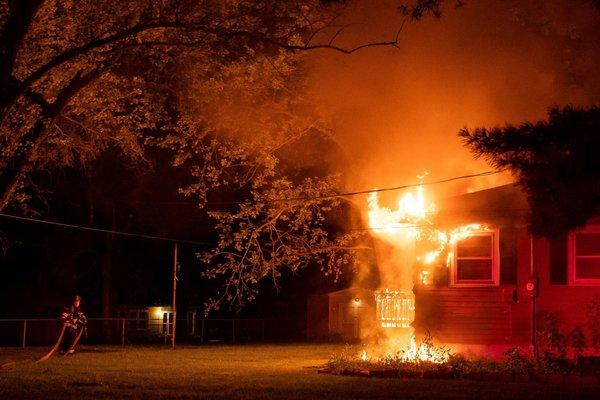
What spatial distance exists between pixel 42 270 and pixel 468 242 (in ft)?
Result: 88.1

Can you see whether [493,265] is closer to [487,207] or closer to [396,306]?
[487,207]

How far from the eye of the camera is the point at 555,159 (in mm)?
9664

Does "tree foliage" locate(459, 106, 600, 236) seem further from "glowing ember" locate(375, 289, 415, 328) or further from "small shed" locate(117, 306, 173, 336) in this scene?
"small shed" locate(117, 306, 173, 336)

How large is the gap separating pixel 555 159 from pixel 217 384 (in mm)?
7998

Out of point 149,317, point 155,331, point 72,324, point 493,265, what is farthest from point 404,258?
point 149,317

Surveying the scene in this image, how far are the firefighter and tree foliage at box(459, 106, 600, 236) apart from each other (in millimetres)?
14540

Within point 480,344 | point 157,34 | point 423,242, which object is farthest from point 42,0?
point 480,344

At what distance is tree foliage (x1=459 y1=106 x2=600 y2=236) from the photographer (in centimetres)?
947

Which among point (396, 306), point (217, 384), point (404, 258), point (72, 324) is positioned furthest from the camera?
point (404, 258)

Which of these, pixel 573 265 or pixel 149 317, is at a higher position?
pixel 573 265

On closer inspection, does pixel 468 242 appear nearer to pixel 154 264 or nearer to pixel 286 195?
pixel 286 195

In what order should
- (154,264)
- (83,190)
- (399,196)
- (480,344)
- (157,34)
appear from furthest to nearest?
(154,264) → (83,190) → (399,196) → (480,344) → (157,34)

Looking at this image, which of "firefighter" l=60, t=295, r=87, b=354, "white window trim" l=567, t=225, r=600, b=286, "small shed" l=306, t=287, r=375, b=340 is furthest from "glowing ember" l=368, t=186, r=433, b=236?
"small shed" l=306, t=287, r=375, b=340

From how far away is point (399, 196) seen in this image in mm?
23047
